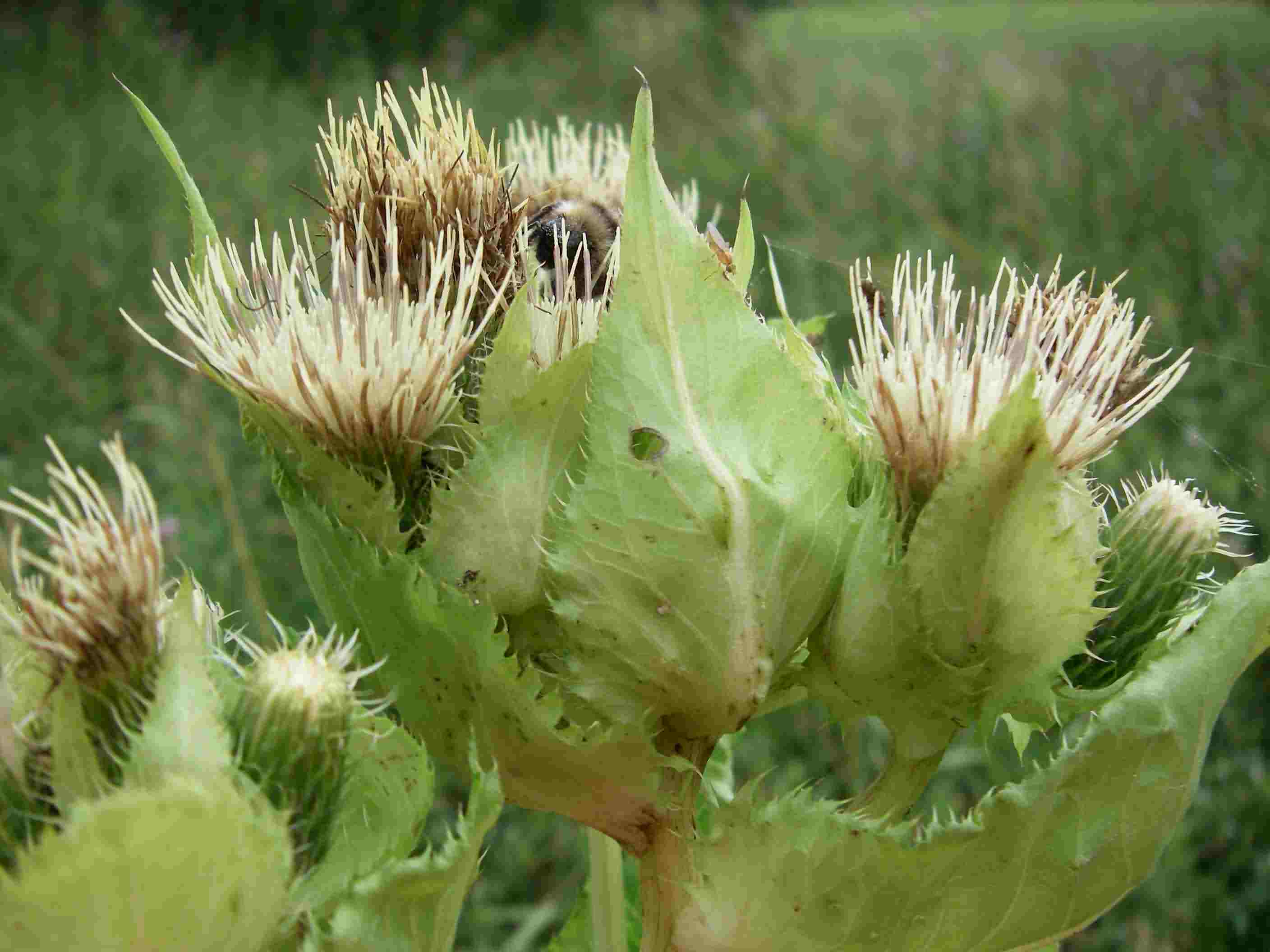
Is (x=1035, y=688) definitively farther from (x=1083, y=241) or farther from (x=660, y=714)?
(x=1083, y=241)

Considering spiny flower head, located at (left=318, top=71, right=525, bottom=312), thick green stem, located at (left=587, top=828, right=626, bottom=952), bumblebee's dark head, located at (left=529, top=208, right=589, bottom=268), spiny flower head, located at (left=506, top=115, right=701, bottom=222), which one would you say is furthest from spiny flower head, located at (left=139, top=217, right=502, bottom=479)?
thick green stem, located at (left=587, top=828, right=626, bottom=952)

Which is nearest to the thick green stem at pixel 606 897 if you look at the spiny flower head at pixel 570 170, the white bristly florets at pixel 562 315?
the white bristly florets at pixel 562 315

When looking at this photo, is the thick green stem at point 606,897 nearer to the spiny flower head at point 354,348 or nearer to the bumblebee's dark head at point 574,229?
the spiny flower head at point 354,348

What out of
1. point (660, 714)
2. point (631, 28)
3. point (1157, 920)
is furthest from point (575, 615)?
point (631, 28)

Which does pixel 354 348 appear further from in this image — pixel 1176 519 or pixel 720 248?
pixel 1176 519

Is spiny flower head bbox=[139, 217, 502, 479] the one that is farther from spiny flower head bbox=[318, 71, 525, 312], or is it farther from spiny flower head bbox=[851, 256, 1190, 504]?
spiny flower head bbox=[851, 256, 1190, 504]
